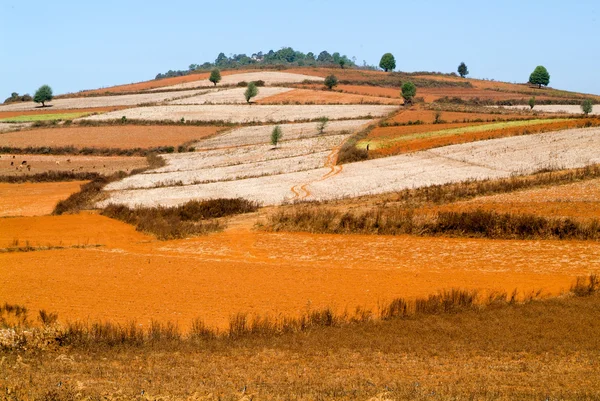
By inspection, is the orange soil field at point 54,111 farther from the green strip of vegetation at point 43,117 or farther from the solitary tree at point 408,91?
the solitary tree at point 408,91

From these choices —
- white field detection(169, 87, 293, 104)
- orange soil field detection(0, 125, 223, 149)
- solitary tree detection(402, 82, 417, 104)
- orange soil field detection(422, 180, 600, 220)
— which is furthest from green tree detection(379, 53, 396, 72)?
orange soil field detection(422, 180, 600, 220)

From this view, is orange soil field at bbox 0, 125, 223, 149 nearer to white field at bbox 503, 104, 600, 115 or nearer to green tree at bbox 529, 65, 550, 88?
white field at bbox 503, 104, 600, 115

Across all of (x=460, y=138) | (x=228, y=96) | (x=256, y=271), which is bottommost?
(x=256, y=271)

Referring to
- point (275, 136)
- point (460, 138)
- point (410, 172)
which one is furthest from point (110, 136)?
point (410, 172)

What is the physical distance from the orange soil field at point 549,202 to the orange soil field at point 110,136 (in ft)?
153

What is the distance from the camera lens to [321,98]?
100062 mm

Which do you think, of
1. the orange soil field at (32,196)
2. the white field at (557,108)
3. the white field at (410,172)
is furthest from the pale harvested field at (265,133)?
the white field at (557,108)

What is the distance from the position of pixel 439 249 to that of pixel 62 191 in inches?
1263

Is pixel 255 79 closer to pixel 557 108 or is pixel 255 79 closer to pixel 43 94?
pixel 43 94

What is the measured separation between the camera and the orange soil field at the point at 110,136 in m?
72.5

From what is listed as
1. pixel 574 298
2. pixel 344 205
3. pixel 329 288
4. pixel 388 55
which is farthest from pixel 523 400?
Result: pixel 388 55

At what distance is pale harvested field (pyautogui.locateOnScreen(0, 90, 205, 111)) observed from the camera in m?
110

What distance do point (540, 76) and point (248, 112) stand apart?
75.1m

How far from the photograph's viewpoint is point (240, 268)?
2355 centimetres
